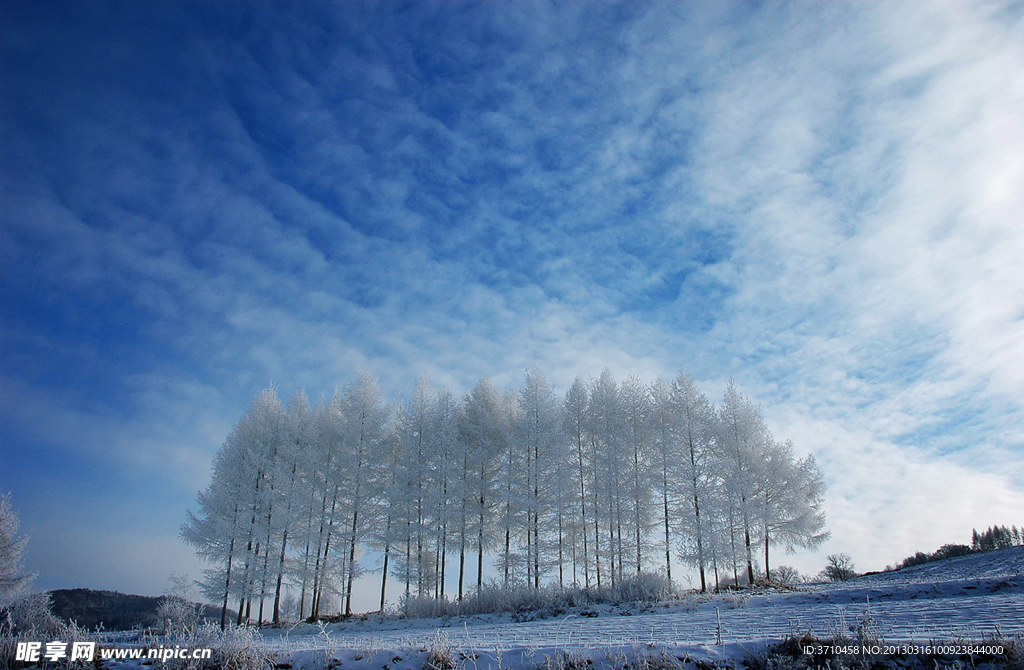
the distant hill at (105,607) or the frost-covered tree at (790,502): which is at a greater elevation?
the frost-covered tree at (790,502)

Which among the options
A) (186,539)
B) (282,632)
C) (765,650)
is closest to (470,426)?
(282,632)

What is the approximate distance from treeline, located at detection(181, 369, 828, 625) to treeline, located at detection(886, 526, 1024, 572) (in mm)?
13164

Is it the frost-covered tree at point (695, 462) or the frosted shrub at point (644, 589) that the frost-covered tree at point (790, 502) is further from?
the frosted shrub at point (644, 589)

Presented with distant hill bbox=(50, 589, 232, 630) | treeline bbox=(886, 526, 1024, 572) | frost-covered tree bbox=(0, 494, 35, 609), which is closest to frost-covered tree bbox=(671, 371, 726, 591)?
treeline bbox=(886, 526, 1024, 572)

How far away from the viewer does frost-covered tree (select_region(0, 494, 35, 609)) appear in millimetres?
30062

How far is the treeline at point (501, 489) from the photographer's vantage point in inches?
1054

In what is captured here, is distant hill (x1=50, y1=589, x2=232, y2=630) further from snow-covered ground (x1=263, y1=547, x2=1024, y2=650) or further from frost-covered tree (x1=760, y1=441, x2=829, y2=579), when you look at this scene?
frost-covered tree (x1=760, y1=441, x2=829, y2=579)

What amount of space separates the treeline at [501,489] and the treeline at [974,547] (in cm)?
1316

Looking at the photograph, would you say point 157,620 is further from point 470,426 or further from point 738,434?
point 738,434

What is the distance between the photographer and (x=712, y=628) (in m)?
11.9

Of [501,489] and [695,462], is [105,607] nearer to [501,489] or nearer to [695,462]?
[501,489]

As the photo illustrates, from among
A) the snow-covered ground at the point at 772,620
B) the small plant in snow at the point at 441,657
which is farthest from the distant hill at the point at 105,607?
the small plant in snow at the point at 441,657

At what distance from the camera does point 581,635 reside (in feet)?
38.6

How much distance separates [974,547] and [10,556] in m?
62.0
